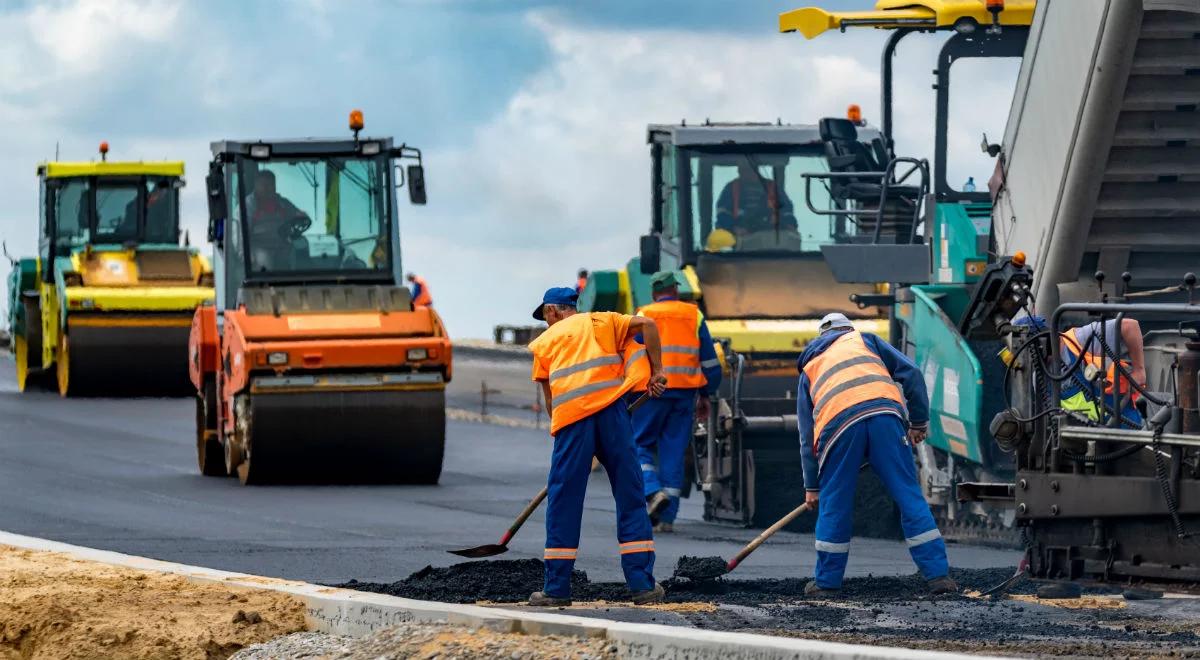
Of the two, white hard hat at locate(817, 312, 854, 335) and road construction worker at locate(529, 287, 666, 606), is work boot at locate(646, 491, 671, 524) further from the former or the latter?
road construction worker at locate(529, 287, 666, 606)

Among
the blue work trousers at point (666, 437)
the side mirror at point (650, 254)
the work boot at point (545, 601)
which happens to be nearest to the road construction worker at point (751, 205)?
the side mirror at point (650, 254)

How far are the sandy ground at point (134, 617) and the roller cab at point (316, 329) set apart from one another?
22.2ft

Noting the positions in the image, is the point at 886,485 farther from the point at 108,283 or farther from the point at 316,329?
the point at 108,283

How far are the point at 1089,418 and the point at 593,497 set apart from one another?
8.07m

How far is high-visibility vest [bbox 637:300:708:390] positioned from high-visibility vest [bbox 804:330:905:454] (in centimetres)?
327

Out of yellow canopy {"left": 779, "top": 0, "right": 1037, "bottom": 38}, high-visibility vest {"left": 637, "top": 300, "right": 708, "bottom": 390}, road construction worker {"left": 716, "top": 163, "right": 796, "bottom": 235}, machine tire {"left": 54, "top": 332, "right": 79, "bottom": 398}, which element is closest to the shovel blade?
high-visibility vest {"left": 637, "top": 300, "right": 708, "bottom": 390}

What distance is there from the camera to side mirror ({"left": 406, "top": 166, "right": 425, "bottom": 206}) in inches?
705

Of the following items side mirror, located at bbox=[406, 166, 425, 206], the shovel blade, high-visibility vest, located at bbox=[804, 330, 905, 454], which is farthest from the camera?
side mirror, located at bbox=[406, 166, 425, 206]

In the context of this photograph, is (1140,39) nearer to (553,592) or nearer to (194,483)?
(553,592)

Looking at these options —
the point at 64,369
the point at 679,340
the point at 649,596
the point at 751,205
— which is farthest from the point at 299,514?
the point at 64,369

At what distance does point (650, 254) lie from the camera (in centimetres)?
1711

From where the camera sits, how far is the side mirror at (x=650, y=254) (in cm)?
1698

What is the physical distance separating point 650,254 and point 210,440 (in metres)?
4.20

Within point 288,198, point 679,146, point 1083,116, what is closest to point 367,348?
point 288,198
